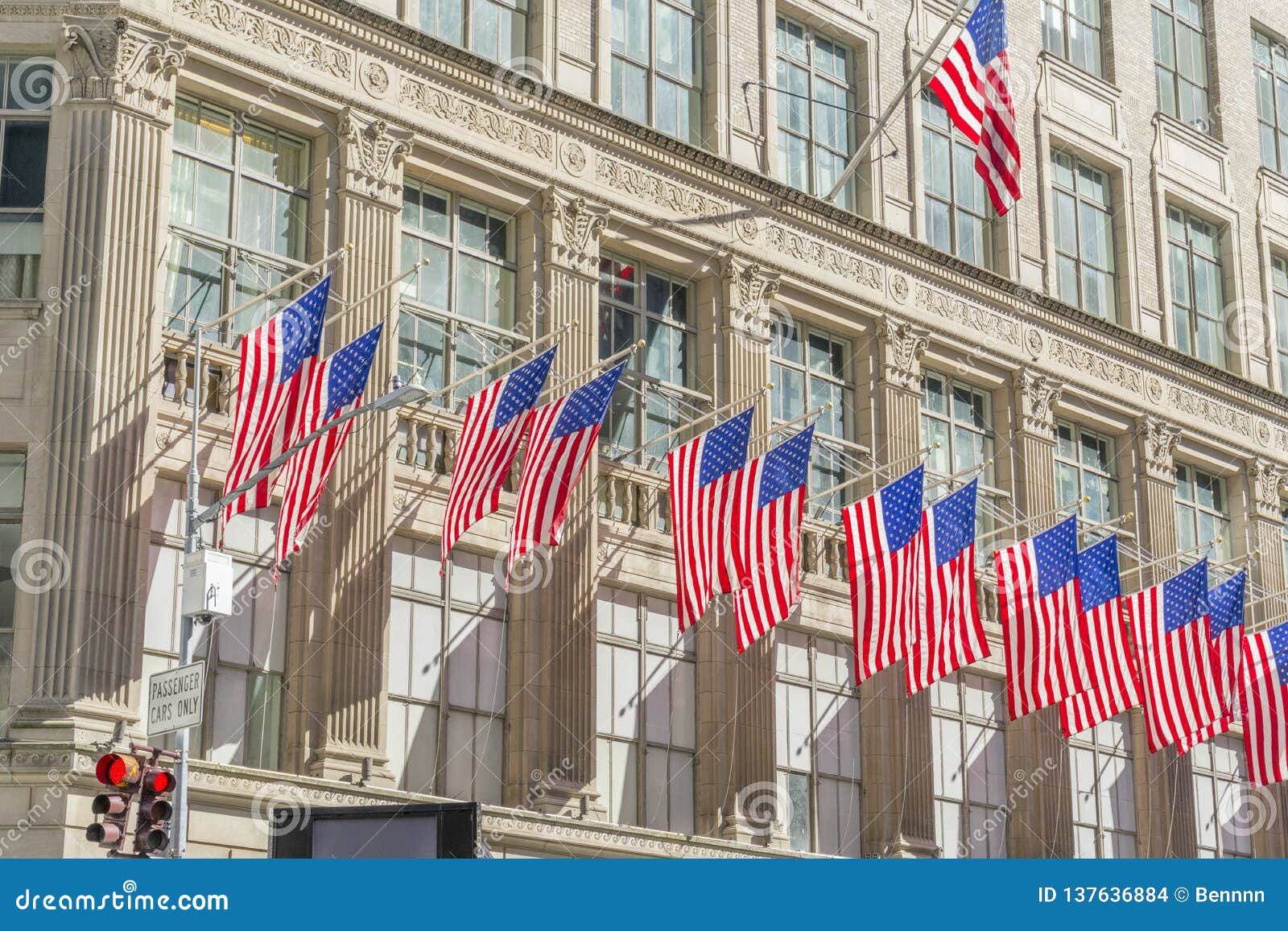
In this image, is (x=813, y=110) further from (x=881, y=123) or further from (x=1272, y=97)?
(x=1272, y=97)

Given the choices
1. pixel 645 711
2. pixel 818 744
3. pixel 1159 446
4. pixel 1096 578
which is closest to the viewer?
pixel 645 711

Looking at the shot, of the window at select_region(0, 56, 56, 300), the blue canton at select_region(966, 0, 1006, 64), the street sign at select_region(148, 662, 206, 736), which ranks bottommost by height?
the street sign at select_region(148, 662, 206, 736)

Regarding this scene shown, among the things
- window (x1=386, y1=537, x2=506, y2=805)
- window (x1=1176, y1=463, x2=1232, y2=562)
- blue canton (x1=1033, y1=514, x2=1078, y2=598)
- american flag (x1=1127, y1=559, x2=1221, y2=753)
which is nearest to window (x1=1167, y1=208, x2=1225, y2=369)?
window (x1=1176, y1=463, x2=1232, y2=562)

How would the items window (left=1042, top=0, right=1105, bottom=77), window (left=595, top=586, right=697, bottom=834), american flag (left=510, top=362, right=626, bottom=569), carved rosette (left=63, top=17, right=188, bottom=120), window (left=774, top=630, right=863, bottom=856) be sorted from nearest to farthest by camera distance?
american flag (left=510, top=362, right=626, bottom=569) < carved rosette (left=63, top=17, right=188, bottom=120) < window (left=595, top=586, right=697, bottom=834) < window (left=774, top=630, right=863, bottom=856) < window (left=1042, top=0, right=1105, bottom=77)

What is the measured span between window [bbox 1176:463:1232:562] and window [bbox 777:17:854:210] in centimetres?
1166

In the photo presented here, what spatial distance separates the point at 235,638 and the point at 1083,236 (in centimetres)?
2335

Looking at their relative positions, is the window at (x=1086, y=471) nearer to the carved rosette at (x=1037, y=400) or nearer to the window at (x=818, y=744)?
the carved rosette at (x=1037, y=400)

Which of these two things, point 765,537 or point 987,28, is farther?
point 987,28

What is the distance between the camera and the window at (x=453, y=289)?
29.7 metres

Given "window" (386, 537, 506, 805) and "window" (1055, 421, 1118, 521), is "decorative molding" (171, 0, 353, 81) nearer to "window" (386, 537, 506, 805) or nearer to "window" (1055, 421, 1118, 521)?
"window" (386, 537, 506, 805)

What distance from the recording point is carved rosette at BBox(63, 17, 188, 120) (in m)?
26.3

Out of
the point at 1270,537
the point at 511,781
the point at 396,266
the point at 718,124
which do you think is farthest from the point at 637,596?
the point at 1270,537

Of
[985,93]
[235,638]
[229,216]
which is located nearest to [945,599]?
[985,93]

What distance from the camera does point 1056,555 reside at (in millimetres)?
31594
